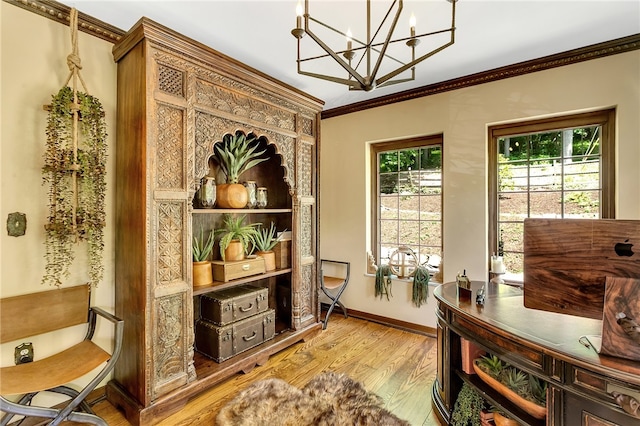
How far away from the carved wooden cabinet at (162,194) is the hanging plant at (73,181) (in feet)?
0.41

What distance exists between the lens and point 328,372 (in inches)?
98.6

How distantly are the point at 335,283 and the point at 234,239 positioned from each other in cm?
151

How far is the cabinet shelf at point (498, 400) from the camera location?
141 cm

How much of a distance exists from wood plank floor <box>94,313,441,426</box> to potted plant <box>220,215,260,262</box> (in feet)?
3.28

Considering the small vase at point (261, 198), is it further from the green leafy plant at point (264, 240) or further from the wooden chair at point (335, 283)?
the wooden chair at point (335, 283)

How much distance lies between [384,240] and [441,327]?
1902 millimetres

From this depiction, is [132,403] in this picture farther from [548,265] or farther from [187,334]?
[548,265]

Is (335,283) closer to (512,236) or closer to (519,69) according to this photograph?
(512,236)

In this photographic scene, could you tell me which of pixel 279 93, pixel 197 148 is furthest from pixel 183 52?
pixel 279 93

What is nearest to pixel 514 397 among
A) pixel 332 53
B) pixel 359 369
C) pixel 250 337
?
pixel 359 369

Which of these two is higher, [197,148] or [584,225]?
[197,148]

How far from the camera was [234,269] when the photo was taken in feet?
8.44

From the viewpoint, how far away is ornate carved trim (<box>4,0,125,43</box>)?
188 centimetres

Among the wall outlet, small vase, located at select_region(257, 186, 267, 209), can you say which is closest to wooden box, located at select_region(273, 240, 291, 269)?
small vase, located at select_region(257, 186, 267, 209)
